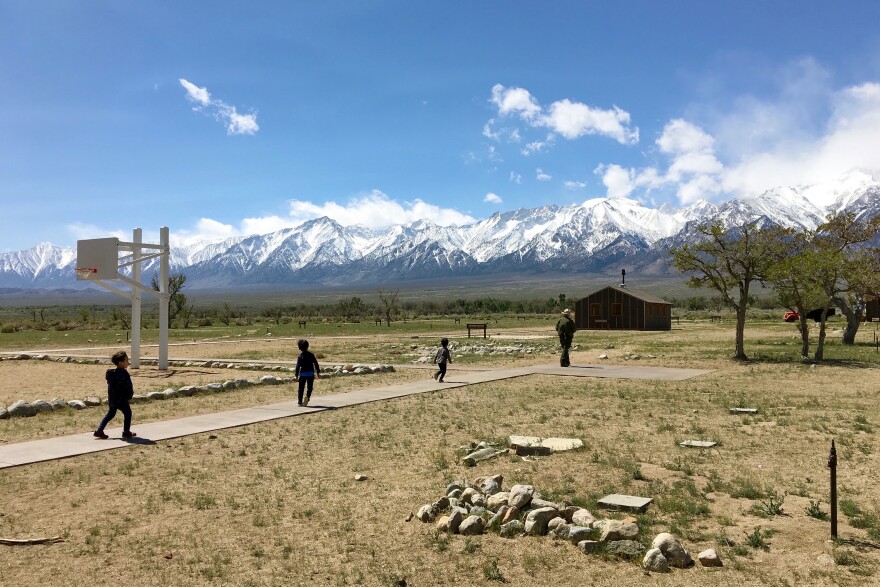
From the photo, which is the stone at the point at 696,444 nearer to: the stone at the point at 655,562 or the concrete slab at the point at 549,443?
the concrete slab at the point at 549,443

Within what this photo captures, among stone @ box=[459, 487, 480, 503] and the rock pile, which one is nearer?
the rock pile

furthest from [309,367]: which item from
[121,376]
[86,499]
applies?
[86,499]

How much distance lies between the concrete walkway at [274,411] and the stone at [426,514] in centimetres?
585

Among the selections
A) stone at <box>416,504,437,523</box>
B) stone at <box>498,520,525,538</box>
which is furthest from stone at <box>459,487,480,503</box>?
stone at <box>498,520,525,538</box>

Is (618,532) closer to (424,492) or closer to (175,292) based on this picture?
(424,492)

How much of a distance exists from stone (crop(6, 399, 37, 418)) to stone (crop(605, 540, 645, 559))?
12423mm

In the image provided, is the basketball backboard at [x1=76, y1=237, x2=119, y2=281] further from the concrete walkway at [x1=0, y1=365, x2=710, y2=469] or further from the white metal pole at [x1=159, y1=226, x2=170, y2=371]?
the concrete walkway at [x1=0, y1=365, x2=710, y2=469]

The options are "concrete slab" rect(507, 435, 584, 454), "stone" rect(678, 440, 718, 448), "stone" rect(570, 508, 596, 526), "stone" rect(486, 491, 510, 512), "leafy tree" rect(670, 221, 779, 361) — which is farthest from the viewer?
"leafy tree" rect(670, 221, 779, 361)

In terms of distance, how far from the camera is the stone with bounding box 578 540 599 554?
6.40m

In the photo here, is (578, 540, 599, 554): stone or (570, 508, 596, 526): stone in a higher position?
(570, 508, 596, 526): stone

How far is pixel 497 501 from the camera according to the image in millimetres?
7480

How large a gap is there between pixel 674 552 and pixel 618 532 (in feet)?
1.83

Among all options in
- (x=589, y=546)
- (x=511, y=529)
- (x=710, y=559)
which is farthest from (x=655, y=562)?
(x=511, y=529)

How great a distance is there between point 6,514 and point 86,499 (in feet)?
2.67
